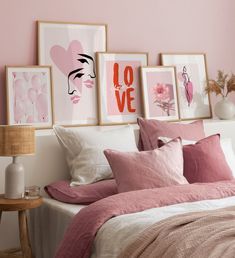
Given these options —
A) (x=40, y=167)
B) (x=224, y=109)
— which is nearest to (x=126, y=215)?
(x=40, y=167)

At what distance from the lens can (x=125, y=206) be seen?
114 inches

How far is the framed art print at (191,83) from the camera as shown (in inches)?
180

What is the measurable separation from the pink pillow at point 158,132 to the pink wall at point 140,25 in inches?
27.3

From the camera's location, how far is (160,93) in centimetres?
445

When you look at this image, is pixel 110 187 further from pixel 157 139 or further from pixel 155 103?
pixel 155 103

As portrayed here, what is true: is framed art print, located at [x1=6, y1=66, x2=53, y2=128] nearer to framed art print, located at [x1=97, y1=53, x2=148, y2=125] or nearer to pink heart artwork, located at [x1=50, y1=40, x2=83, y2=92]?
pink heart artwork, located at [x1=50, y1=40, x2=83, y2=92]

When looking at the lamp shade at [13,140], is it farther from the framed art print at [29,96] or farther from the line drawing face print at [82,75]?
the line drawing face print at [82,75]

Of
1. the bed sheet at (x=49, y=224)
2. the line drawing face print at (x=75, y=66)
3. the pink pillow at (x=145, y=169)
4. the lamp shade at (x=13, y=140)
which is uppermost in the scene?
the line drawing face print at (x=75, y=66)

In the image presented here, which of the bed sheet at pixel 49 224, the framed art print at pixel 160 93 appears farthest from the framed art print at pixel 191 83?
the bed sheet at pixel 49 224

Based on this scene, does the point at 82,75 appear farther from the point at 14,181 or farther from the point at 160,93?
the point at 14,181

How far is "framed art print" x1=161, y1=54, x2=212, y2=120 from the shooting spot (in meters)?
4.57

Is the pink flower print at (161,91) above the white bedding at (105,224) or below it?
above

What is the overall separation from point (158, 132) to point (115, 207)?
1.14m

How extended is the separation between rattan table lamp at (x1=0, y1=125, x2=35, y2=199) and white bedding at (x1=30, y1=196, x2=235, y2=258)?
256 millimetres
